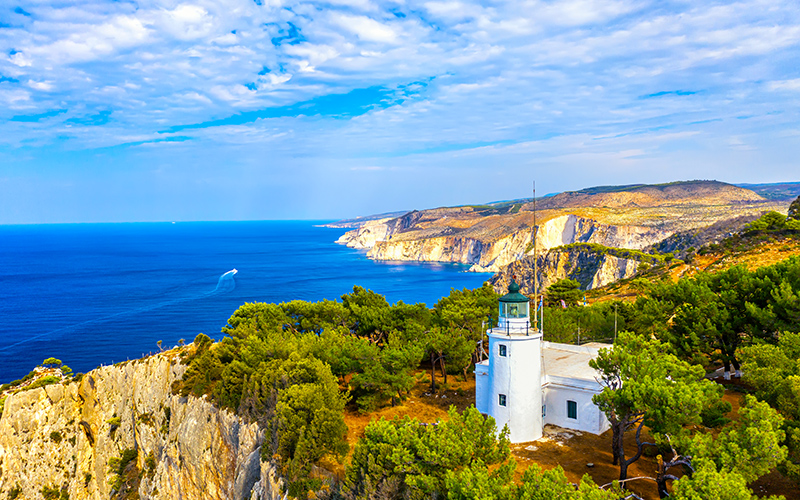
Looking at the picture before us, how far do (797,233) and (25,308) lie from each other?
4893 inches

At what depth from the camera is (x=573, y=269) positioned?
4104 inches

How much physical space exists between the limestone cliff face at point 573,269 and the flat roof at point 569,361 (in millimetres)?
62373

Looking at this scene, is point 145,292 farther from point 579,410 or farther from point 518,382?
point 579,410

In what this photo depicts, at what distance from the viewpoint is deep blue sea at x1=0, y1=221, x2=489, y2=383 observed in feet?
232

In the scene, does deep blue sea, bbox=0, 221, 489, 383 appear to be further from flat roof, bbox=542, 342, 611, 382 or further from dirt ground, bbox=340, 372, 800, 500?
flat roof, bbox=542, 342, 611, 382

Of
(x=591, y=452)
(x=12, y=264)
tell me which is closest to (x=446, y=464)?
(x=591, y=452)

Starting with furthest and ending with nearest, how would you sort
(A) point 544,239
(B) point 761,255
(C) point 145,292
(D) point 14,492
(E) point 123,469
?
(A) point 544,239 < (C) point 145,292 < (B) point 761,255 < (D) point 14,492 < (E) point 123,469

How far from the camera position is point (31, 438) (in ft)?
133

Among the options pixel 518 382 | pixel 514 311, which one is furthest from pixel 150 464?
pixel 514 311

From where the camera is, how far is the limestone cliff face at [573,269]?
3629 inches

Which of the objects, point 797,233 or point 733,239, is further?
point 733,239

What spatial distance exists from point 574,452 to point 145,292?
110 m

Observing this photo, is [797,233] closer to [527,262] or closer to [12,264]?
[527,262]

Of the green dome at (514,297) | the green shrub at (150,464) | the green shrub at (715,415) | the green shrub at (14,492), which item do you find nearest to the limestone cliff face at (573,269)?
the green shrub at (150,464)
